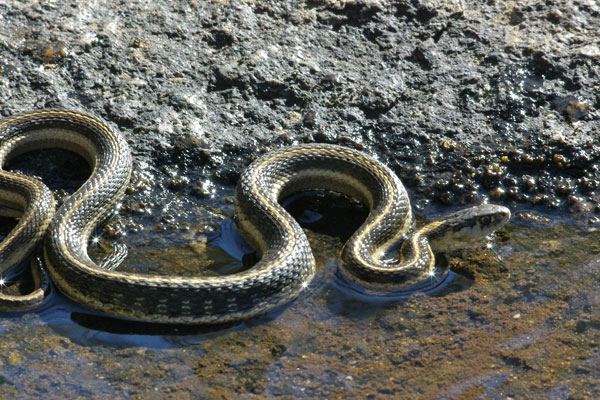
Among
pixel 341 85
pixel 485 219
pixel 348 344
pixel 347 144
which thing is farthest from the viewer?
pixel 341 85

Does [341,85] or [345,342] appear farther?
[341,85]

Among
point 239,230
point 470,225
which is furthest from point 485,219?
point 239,230

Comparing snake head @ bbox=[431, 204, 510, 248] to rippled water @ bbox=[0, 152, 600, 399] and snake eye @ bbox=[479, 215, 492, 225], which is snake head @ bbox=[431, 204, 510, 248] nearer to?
snake eye @ bbox=[479, 215, 492, 225]

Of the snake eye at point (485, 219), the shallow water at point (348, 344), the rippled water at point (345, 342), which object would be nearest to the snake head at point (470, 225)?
the snake eye at point (485, 219)

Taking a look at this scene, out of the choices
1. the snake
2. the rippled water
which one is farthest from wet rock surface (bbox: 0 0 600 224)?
the rippled water

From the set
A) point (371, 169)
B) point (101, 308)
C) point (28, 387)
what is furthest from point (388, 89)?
point (28, 387)

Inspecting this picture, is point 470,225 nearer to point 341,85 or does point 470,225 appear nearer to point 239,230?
point 239,230
